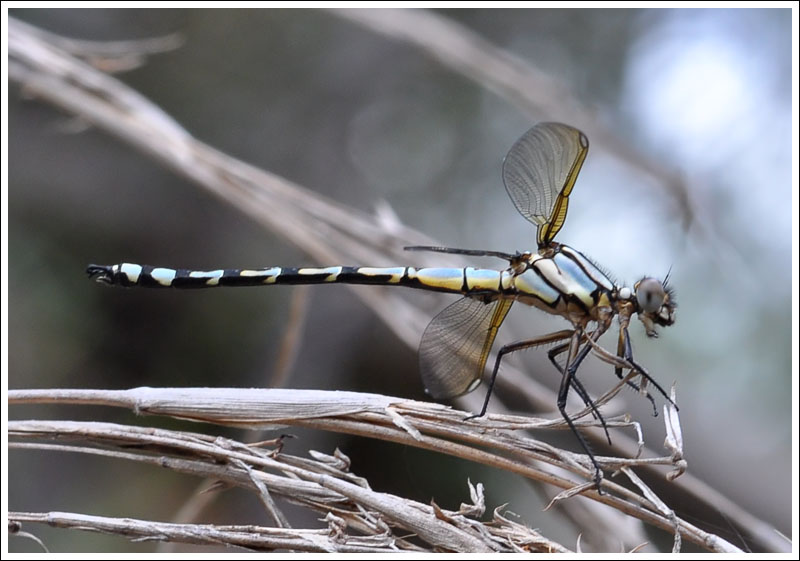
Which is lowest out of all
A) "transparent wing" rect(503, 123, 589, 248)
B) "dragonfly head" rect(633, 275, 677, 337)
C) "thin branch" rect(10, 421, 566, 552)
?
"thin branch" rect(10, 421, 566, 552)

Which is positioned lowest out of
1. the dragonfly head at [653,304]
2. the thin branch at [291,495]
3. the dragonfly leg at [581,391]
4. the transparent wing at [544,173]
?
the thin branch at [291,495]

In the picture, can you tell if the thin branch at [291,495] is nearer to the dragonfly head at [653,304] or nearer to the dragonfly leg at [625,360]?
the dragonfly leg at [625,360]

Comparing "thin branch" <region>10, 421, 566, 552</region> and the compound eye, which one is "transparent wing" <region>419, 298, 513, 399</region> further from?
"thin branch" <region>10, 421, 566, 552</region>

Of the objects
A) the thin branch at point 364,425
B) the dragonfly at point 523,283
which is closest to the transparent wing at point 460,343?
the dragonfly at point 523,283

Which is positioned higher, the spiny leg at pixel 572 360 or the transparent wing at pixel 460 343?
the transparent wing at pixel 460 343

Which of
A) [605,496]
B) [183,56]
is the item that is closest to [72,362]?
[183,56]

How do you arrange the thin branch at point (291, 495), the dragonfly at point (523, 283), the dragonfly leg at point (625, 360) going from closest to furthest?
the thin branch at point (291, 495) < the dragonfly leg at point (625, 360) < the dragonfly at point (523, 283)

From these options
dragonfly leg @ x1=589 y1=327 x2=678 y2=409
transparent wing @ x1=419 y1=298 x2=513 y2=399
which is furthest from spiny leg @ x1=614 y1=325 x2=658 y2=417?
transparent wing @ x1=419 y1=298 x2=513 y2=399
